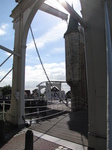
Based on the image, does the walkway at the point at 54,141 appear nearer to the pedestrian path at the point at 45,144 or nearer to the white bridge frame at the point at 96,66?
the pedestrian path at the point at 45,144

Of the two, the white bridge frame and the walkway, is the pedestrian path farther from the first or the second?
the white bridge frame

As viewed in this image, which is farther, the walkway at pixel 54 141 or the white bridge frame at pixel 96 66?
A: the walkway at pixel 54 141

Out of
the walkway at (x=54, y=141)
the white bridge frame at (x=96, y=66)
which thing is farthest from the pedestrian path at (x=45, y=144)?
Result: the white bridge frame at (x=96, y=66)

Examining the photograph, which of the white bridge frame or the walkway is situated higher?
the white bridge frame

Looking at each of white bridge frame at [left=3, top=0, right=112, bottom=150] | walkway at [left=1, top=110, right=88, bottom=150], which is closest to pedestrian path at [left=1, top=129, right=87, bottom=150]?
walkway at [left=1, top=110, right=88, bottom=150]

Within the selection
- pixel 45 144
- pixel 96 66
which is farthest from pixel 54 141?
pixel 96 66

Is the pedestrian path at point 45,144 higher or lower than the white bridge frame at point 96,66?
lower

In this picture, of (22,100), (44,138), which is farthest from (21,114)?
(44,138)

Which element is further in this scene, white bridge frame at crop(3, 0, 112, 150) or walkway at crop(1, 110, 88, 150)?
walkway at crop(1, 110, 88, 150)

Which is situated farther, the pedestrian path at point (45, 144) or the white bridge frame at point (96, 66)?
the pedestrian path at point (45, 144)

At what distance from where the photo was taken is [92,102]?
3.30 meters

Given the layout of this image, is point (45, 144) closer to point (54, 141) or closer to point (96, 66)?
point (54, 141)

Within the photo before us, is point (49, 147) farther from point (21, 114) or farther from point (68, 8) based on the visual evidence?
point (68, 8)

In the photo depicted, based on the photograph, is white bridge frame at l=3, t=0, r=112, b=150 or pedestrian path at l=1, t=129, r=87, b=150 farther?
pedestrian path at l=1, t=129, r=87, b=150
